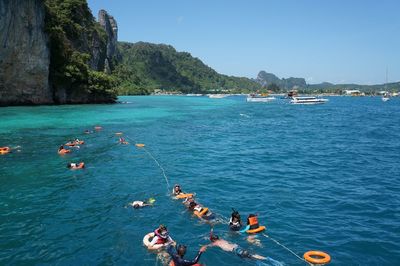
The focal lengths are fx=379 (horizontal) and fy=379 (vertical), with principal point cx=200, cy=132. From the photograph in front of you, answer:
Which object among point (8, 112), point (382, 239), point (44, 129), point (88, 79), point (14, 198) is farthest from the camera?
point (88, 79)

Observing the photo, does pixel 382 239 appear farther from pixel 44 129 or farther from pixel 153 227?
pixel 44 129

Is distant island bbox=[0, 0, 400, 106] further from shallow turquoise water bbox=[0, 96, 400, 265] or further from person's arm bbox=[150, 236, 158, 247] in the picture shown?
person's arm bbox=[150, 236, 158, 247]

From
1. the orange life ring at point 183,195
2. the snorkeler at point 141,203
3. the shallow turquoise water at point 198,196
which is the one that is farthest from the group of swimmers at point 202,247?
the snorkeler at point 141,203

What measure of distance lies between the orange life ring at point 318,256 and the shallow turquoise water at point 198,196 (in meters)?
0.39

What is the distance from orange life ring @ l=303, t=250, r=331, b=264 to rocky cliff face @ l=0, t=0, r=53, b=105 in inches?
2703

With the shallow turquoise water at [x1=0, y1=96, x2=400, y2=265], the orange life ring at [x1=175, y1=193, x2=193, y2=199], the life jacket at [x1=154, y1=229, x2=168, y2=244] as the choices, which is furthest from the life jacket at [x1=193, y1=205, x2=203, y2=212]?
the life jacket at [x1=154, y1=229, x2=168, y2=244]

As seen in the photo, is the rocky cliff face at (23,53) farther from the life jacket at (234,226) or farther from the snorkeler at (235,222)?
the life jacket at (234,226)

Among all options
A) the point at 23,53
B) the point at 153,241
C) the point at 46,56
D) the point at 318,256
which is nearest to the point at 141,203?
the point at 153,241

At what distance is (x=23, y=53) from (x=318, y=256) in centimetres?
7291

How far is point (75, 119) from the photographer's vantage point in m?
62.0

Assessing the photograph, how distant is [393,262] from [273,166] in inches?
655

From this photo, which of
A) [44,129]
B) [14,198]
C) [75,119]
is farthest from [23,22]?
[14,198]

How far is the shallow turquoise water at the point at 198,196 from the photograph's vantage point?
52.1 feet

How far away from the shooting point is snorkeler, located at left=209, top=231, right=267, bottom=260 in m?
15.0
